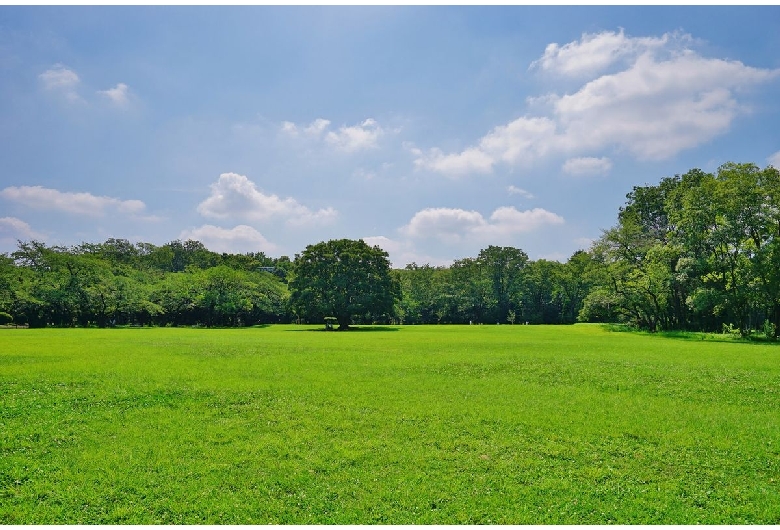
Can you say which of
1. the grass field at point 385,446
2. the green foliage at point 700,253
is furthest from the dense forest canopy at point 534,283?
the grass field at point 385,446

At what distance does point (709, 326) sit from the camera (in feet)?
194

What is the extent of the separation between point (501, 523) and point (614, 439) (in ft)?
18.0

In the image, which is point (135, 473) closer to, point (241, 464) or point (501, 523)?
point (241, 464)

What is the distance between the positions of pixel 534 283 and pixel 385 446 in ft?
296

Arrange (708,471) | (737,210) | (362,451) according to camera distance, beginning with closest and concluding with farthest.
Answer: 1. (708,471)
2. (362,451)
3. (737,210)

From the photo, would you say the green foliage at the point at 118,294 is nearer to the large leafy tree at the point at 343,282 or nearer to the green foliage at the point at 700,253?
the large leafy tree at the point at 343,282

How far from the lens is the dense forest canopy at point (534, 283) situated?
1683 inches

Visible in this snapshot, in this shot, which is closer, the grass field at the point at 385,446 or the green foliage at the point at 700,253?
the grass field at the point at 385,446

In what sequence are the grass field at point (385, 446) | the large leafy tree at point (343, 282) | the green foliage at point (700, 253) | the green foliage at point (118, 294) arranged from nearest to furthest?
the grass field at point (385, 446)
the green foliage at point (700, 253)
the large leafy tree at point (343, 282)
the green foliage at point (118, 294)

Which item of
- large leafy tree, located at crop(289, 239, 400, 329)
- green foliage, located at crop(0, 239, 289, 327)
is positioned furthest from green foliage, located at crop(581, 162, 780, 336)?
green foliage, located at crop(0, 239, 289, 327)

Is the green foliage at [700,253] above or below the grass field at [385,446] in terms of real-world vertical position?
above

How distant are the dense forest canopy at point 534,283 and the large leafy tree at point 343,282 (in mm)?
229

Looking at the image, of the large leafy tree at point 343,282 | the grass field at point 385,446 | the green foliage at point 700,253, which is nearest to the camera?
the grass field at point 385,446

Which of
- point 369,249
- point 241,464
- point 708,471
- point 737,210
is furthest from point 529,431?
point 369,249
